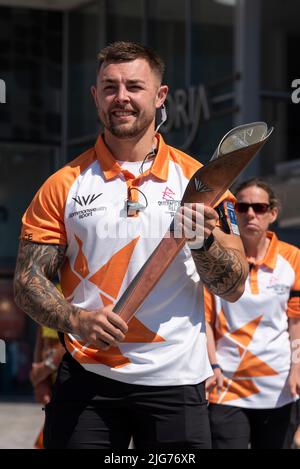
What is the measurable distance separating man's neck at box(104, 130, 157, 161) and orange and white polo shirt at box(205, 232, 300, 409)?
6.51 ft

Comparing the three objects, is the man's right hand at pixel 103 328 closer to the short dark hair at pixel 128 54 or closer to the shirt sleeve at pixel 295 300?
the short dark hair at pixel 128 54

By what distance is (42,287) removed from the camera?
3.79 metres

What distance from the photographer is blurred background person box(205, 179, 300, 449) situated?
19.2ft

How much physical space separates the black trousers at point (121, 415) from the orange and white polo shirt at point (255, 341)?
6.76ft

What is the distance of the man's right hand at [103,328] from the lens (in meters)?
3.54

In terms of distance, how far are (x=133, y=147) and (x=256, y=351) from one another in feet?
7.42

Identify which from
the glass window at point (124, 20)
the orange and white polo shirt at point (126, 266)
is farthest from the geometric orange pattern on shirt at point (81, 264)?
the glass window at point (124, 20)

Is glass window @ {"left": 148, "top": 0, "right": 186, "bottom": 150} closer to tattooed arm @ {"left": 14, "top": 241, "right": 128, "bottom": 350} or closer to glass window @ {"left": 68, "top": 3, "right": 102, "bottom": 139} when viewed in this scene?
glass window @ {"left": 68, "top": 3, "right": 102, "bottom": 139}

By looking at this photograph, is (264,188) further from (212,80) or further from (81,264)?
(212,80)

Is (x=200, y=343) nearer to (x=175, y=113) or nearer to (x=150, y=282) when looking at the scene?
(x=150, y=282)

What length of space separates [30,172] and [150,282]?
13648 mm

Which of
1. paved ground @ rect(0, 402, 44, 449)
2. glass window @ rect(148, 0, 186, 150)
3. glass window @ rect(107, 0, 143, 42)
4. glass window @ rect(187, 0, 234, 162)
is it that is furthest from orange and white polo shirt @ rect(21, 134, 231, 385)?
glass window @ rect(107, 0, 143, 42)
